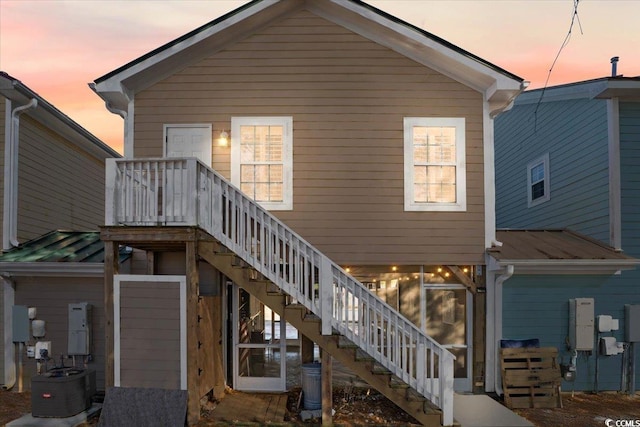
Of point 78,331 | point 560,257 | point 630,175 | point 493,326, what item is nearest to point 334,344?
point 493,326

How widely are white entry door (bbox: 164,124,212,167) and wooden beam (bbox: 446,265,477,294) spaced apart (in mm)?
5102

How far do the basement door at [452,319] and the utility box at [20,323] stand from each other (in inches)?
308

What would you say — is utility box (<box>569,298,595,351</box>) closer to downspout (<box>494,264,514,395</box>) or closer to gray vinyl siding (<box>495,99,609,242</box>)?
downspout (<box>494,264,514,395</box>)

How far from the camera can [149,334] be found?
731 centimetres

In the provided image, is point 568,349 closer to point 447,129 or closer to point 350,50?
point 447,129

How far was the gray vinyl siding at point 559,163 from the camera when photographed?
9.98m

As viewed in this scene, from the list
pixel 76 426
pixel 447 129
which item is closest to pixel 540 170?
pixel 447 129

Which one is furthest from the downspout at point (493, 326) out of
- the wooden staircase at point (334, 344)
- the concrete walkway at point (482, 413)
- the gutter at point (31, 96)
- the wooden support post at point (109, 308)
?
the gutter at point (31, 96)

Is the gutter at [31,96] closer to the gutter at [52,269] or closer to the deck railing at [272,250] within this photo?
the gutter at [52,269]

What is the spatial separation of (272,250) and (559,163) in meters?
8.50

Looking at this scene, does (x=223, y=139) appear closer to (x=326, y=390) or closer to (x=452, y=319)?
(x=326, y=390)

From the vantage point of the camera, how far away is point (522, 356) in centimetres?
852

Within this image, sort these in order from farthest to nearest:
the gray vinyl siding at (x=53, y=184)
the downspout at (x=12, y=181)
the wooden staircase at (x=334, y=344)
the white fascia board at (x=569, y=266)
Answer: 1. the gray vinyl siding at (x=53, y=184)
2. the downspout at (x=12, y=181)
3. the white fascia board at (x=569, y=266)
4. the wooden staircase at (x=334, y=344)

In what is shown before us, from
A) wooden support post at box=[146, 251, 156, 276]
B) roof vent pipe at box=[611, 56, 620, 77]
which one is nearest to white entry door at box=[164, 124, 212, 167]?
wooden support post at box=[146, 251, 156, 276]
